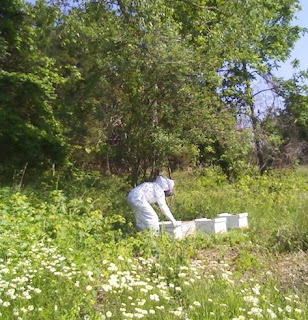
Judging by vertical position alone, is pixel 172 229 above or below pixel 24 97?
below

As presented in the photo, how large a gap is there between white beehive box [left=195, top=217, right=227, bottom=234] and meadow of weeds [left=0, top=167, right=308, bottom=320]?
27 centimetres

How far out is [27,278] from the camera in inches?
183

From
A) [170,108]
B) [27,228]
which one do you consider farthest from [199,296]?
[170,108]

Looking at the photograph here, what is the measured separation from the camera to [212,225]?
30.8 feet

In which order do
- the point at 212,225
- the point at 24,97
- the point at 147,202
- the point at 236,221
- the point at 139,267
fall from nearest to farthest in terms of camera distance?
the point at 139,267 < the point at 147,202 < the point at 212,225 < the point at 236,221 < the point at 24,97

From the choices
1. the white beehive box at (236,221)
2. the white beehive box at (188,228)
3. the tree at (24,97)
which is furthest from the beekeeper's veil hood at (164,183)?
the tree at (24,97)

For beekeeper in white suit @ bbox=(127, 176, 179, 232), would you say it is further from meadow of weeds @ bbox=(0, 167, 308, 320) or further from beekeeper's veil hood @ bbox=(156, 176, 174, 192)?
meadow of weeds @ bbox=(0, 167, 308, 320)

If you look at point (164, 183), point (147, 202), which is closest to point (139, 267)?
point (147, 202)

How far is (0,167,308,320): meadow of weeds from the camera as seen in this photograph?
14.0 ft

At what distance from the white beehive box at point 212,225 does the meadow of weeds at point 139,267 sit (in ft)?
0.88

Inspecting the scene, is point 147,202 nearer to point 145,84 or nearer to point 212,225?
point 212,225

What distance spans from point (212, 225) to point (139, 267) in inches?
164

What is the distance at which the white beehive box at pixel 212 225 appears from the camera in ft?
30.7

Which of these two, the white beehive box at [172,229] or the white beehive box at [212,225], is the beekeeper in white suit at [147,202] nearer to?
the white beehive box at [172,229]
